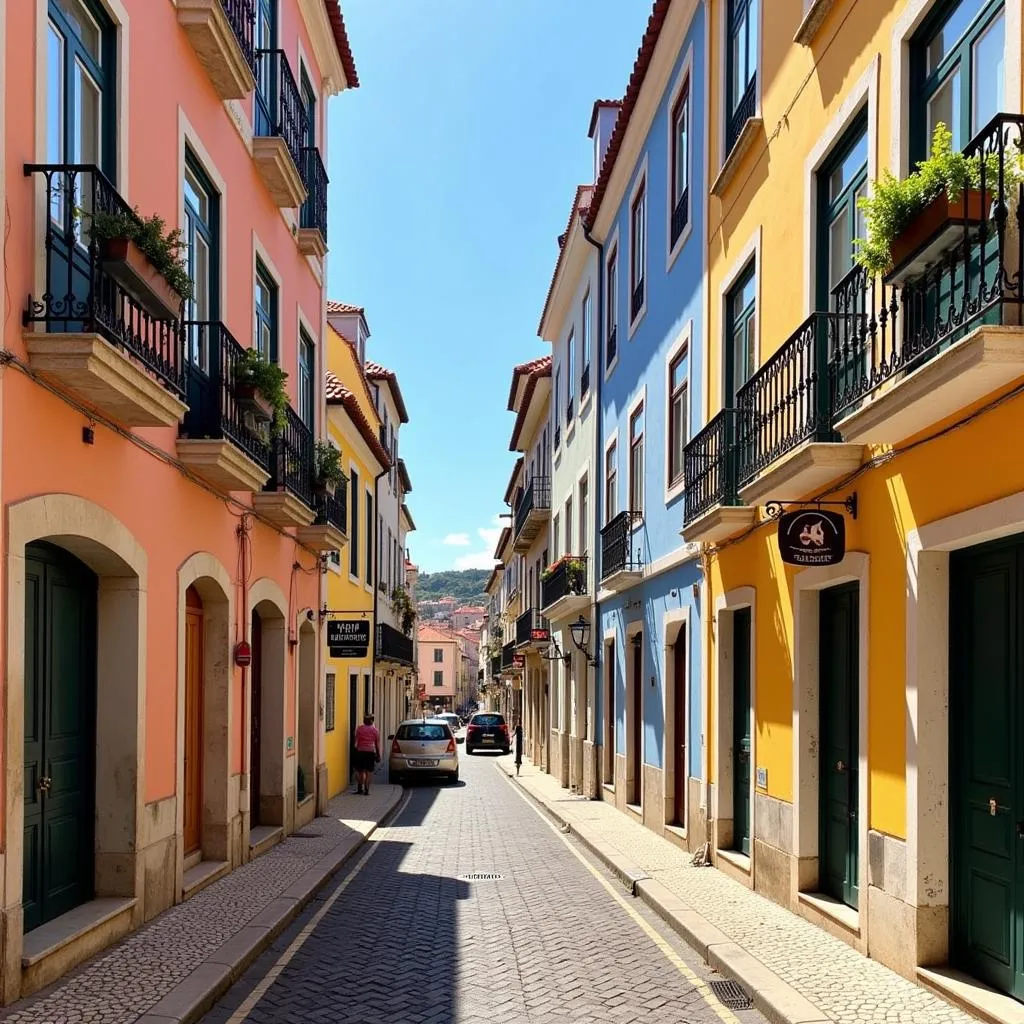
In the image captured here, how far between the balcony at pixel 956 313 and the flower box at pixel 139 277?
4534 mm

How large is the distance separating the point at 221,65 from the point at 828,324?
585 centimetres

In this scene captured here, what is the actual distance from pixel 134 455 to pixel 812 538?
5.00m

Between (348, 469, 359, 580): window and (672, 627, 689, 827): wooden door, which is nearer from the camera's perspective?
(672, 627, 689, 827): wooden door

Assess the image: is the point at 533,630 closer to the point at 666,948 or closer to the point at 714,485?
the point at 714,485

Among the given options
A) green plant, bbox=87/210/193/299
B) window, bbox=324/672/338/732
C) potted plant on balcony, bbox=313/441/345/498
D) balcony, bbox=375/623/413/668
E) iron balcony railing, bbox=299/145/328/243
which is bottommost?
window, bbox=324/672/338/732

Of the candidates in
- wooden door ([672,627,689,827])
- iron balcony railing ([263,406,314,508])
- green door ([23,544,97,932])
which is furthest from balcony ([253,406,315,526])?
wooden door ([672,627,689,827])

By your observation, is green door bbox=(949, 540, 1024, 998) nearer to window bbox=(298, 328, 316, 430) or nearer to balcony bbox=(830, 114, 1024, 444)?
balcony bbox=(830, 114, 1024, 444)

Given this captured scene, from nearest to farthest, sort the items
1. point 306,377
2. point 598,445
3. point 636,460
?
point 306,377
point 636,460
point 598,445

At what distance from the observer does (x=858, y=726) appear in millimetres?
8203

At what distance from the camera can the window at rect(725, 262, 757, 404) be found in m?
11.2

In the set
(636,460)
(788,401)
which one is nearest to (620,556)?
(636,460)

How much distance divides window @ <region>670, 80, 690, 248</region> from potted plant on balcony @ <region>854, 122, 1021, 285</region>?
25.0 feet

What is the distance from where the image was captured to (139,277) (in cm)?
711

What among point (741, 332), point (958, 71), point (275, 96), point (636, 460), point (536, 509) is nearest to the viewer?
point (958, 71)
